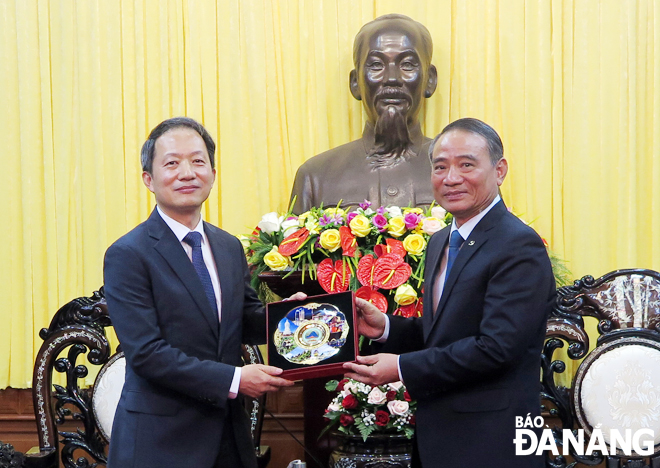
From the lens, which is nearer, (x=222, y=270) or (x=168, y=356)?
(x=168, y=356)

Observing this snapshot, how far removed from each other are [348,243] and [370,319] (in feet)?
1.76

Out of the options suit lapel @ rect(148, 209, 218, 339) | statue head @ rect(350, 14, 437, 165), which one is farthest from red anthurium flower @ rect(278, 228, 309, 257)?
statue head @ rect(350, 14, 437, 165)

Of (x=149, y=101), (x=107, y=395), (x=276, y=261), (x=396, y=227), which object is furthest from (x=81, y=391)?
(x=149, y=101)

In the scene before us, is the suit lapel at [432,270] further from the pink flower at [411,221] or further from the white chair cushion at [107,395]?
the white chair cushion at [107,395]

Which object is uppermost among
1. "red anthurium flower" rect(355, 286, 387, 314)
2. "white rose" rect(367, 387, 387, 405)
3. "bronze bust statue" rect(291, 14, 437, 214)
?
"bronze bust statue" rect(291, 14, 437, 214)

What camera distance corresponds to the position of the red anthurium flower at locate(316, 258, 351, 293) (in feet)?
9.29

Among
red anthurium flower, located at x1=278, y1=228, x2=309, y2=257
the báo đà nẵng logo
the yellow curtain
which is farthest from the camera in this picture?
the yellow curtain

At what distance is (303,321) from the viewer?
2242 millimetres

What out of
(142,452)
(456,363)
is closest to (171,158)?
(142,452)

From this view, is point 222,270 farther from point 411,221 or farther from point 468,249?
point 411,221

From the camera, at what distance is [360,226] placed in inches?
112

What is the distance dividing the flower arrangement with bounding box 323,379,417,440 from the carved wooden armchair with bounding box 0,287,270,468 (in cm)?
31

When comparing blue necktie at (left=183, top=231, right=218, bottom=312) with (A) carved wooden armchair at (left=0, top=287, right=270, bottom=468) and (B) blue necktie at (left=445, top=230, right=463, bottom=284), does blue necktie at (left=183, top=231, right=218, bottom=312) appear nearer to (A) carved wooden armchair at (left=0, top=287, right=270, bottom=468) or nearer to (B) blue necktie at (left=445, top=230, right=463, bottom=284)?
(B) blue necktie at (left=445, top=230, right=463, bottom=284)

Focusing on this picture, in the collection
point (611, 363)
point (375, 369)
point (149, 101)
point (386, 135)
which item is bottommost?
point (611, 363)
